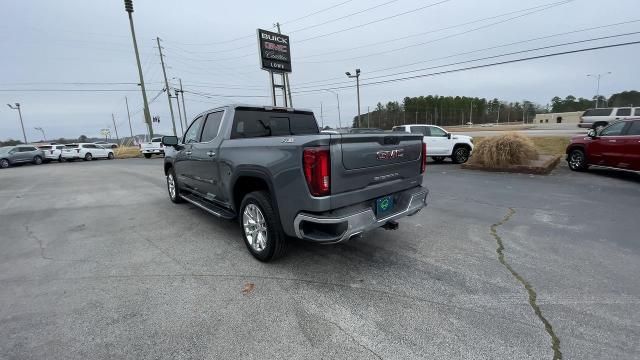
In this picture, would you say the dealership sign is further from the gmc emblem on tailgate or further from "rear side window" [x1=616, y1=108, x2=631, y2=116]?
"rear side window" [x1=616, y1=108, x2=631, y2=116]

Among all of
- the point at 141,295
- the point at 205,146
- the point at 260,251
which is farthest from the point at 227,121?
the point at 141,295

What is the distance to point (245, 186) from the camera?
3992 millimetres

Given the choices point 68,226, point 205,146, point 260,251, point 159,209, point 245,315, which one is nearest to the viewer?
point 245,315

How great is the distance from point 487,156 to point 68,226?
1151 centimetres

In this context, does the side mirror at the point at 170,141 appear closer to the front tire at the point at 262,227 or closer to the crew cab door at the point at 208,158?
the crew cab door at the point at 208,158

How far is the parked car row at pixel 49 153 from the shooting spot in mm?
23875

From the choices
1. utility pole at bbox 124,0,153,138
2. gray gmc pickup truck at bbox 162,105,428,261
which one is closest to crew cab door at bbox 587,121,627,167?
gray gmc pickup truck at bbox 162,105,428,261

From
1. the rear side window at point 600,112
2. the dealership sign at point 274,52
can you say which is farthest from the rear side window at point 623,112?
the dealership sign at point 274,52

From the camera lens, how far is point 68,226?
18.1 feet

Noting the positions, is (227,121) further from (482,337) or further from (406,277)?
(482,337)

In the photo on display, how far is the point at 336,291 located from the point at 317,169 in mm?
1224

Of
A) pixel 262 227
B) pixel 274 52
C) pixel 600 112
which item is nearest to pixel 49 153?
pixel 274 52

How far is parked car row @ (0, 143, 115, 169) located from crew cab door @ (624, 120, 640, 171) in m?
35.3

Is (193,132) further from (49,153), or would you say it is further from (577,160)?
(49,153)
